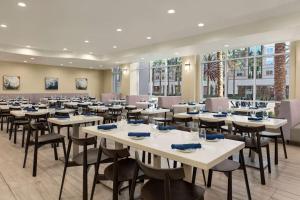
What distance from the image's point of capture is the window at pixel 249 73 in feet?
26.0

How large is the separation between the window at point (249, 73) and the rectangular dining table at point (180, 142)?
22.7ft

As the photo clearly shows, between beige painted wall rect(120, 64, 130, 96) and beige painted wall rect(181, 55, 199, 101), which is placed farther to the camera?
beige painted wall rect(120, 64, 130, 96)

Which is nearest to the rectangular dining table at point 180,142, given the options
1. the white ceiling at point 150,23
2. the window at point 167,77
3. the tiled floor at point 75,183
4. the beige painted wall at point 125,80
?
the tiled floor at point 75,183

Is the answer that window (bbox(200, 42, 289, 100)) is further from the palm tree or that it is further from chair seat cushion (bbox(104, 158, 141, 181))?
chair seat cushion (bbox(104, 158, 141, 181))

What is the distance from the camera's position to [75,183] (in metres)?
3.13

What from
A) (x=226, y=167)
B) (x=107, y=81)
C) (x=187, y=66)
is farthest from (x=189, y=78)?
(x=226, y=167)

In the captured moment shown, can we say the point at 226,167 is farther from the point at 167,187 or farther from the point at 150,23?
the point at 150,23

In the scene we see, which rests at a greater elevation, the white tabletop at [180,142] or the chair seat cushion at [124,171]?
the white tabletop at [180,142]

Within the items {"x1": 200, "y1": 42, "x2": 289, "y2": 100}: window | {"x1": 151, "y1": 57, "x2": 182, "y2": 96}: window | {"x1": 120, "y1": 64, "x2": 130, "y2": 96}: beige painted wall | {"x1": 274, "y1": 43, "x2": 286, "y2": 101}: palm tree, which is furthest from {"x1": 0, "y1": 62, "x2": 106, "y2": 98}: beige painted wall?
{"x1": 274, "y1": 43, "x2": 286, "y2": 101}: palm tree

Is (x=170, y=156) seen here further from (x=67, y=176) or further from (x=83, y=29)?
(x=83, y=29)

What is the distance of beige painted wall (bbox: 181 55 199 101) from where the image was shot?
9836 mm

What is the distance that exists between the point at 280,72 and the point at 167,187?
801 cm

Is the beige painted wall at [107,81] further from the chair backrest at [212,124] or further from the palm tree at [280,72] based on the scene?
the chair backrest at [212,124]

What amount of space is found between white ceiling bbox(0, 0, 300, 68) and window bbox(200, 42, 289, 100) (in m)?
1.46
